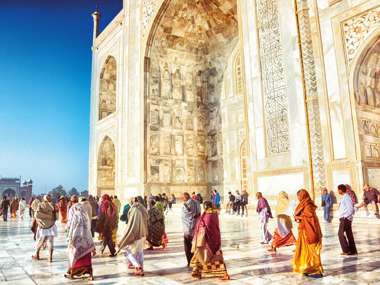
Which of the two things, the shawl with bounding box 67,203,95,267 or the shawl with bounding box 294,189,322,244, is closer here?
the shawl with bounding box 294,189,322,244

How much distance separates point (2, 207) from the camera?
14.2m

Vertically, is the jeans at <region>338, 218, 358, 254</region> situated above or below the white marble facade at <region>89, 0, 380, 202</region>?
below

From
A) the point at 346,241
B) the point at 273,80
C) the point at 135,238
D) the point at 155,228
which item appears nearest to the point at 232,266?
the point at 135,238

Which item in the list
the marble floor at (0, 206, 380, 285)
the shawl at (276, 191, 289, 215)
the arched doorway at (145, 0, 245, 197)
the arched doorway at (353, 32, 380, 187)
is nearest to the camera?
the marble floor at (0, 206, 380, 285)

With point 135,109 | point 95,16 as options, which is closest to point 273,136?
point 135,109

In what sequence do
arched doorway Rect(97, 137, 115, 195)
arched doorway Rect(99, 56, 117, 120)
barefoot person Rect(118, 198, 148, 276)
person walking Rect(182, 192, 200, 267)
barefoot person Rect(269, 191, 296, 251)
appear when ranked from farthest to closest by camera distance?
arched doorway Rect(99, 56, 117, 120) → arched doorway Rect(97, 137, 115, 195) → barefoot person Rect(269, 191, 296, 251) → person walking Rect(182, 192, 200, 267) → barefoot person Rect(118, 198, 148, 276)

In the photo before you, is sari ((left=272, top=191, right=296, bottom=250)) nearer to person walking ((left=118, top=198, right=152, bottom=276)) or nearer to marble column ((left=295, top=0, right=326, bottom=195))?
person walking ((left=118, top=198, right=152, bottom=276))

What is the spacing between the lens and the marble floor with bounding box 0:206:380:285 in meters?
3.48

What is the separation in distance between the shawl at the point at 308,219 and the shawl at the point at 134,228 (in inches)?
71.6

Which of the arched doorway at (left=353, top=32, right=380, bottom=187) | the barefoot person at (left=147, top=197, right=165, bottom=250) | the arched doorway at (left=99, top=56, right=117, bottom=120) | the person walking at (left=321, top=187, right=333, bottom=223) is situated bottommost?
the barefoot person at (left=147, top=197, right=165, bottom=250)

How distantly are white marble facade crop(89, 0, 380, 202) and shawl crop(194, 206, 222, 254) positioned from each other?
5.39 m

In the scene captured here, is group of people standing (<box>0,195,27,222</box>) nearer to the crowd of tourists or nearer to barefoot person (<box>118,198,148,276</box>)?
the crowd of tourists

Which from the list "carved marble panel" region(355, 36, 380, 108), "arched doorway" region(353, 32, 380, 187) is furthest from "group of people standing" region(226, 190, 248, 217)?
"carved marble panel" region(355, 36, 380, 108)

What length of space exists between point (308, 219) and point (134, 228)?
2.01 meters
